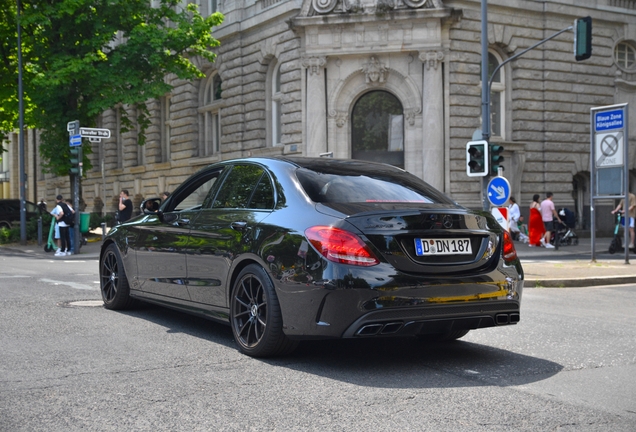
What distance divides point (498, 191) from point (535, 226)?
10.9m

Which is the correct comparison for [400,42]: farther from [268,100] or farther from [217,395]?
[217,395]

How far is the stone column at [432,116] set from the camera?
2738 centimetres

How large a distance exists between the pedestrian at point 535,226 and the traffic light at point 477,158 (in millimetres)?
9640

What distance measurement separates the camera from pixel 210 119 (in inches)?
1385

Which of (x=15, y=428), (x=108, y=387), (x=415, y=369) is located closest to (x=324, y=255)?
(x=415, y=369)

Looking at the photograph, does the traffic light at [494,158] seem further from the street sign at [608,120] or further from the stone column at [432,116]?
the stone column at [432,116]

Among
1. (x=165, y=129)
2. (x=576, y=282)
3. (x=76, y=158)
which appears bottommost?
(x=576, y=282)

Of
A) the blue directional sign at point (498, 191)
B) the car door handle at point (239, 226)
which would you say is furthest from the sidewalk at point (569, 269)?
the car door handle at point (239, 226)

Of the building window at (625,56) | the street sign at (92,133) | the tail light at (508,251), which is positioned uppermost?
the building window at (625,56)

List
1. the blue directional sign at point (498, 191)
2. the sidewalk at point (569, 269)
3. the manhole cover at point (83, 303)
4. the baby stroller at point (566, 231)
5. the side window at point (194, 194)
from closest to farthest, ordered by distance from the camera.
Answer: the side window at point (194, 194) → the manhole cover at point (83, 303) → the sidewalk at point (569, 269) → the blue directional sign at point (498, 191) → the baby stroller at point (566, 231)

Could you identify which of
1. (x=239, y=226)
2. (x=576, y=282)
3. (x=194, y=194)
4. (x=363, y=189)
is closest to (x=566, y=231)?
(x=576, y=282)

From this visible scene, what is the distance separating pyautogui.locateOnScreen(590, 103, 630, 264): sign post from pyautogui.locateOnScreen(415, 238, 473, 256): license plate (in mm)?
11555

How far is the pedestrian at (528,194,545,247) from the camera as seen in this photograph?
80.9ft

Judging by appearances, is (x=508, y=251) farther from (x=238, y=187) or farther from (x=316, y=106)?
(x=316, y=106)
